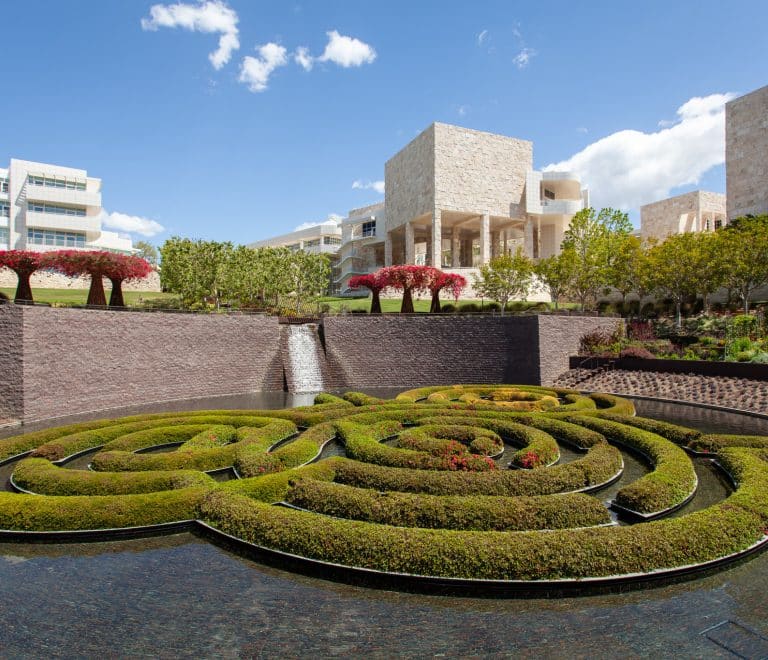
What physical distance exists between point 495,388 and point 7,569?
2070cm

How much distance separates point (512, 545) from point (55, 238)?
69.8 m

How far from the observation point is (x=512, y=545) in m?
7.24

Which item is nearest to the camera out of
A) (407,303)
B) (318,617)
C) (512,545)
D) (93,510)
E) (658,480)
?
(318,617)

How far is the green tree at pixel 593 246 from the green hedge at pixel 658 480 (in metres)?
31.1

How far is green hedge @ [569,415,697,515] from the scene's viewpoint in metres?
9.30

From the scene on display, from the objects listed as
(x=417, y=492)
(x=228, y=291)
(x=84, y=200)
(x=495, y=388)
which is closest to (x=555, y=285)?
(x=495, y=388)

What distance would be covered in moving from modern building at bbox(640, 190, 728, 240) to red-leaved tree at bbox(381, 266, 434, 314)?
4313 cm

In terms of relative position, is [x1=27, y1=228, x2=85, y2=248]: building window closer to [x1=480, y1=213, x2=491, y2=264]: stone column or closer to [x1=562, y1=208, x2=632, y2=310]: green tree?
[x1=480, y1=213, x2=491, y2=264]: stone column

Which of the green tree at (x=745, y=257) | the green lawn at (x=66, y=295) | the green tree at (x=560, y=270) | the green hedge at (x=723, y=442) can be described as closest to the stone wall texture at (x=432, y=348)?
the green tree at (x=560, y=270)

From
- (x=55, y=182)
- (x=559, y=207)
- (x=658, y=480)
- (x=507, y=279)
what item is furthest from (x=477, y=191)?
(x=658, y=480)

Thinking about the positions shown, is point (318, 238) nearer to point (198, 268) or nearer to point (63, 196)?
point (63, 196)

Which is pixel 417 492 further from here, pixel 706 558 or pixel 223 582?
pixel 706 558

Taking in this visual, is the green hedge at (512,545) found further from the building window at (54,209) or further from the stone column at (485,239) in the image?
the building window at (54,209)

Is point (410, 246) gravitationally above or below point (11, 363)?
above
